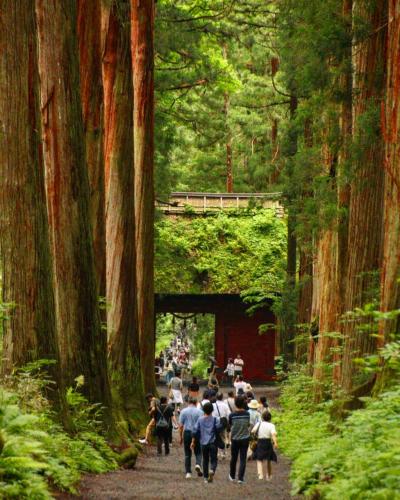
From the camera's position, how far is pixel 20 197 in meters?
10.7

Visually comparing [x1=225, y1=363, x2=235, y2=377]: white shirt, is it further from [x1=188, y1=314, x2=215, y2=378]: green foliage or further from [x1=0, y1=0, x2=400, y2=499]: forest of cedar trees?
[x1=188, y1=314, x2=215, y2=378]: green foliage

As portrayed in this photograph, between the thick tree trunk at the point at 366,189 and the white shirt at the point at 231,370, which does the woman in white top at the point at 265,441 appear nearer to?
the thick tree trunk at the point at 366,189

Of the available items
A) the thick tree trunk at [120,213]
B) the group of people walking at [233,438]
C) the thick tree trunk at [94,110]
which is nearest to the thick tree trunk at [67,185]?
the group of people walking at [233,438]

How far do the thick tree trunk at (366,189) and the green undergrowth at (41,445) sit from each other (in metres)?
3.96

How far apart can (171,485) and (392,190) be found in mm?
4909

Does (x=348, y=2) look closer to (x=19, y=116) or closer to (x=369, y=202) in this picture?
(x=369, y=202)

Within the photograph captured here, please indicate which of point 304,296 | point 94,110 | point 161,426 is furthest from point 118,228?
point 304,296

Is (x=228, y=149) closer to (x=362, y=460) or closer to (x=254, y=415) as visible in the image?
(x=254, y=415)

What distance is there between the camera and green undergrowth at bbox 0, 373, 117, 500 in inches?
264

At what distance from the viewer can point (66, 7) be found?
13016 mm

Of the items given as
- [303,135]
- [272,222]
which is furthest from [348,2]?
[272,222]

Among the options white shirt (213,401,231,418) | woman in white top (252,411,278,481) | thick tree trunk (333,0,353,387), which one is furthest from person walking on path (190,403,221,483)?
thick tree trunk (333,0,353,387)

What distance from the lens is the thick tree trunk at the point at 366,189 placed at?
44.7 ft

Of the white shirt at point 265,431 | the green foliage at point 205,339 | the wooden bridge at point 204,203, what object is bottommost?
the green foliage at point 205,339
